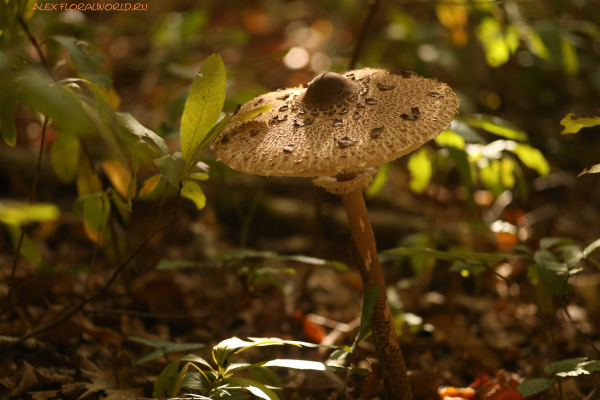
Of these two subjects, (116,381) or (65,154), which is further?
(65,154)

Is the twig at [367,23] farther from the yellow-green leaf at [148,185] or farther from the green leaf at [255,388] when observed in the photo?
the green leaf at [255,388]

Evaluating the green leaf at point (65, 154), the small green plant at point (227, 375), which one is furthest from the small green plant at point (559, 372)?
the green leaf at point (65, 154)

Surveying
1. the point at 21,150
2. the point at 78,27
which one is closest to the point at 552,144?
the point at 78,27

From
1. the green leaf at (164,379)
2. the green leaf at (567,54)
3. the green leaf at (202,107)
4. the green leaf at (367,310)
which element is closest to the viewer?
the green leaf at (202,107)

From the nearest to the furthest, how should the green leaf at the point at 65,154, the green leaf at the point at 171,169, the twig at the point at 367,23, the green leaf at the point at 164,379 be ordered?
1. the green leaf at the point at 171,169
2. the green leaf at the point at 164,379
3. the green leaf at the point at 65,154
4. the twig at the point at 367,23

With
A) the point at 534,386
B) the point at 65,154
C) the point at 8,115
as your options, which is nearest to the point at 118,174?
the point at 65,154

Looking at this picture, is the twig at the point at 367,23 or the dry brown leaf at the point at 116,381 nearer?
the dry brown leaf at the point at 116,381

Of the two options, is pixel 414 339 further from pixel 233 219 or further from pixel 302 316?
pixel 233 219

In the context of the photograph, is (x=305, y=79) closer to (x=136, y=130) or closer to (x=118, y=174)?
(x=118, y=174)
